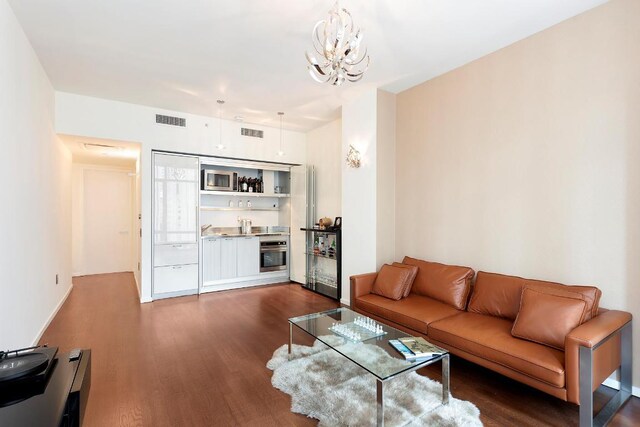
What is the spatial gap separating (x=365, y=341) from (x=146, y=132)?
455cm

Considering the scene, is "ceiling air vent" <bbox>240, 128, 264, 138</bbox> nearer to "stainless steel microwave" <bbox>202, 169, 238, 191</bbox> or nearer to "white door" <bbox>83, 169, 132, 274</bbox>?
"stainless steel microwave" <bbox>202, 169, 238, 191</bbox>

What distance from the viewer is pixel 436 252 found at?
3791 millimetres

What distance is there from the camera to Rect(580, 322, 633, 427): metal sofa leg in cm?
185

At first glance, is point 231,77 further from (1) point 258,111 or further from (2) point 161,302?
(2) point 161,302

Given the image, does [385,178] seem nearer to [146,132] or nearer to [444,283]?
[444,283]

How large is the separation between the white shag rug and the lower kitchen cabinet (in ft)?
9.75

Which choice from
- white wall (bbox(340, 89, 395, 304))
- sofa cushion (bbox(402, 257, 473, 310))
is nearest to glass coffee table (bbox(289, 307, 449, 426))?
sofa cushion (bbox(402, 257, 473, 310))

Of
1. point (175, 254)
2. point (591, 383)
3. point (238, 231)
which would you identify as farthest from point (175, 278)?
point (591, 383)

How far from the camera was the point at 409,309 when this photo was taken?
3045mm

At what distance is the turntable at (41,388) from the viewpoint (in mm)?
1198

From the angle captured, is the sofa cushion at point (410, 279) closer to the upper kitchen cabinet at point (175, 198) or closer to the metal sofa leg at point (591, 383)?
the metal sofa leg at point (591, 383)

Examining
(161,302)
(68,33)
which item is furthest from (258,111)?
(161,302)

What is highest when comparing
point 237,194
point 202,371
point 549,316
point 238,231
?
point 237,194

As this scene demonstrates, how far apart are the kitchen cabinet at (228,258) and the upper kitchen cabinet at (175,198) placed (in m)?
0.52
